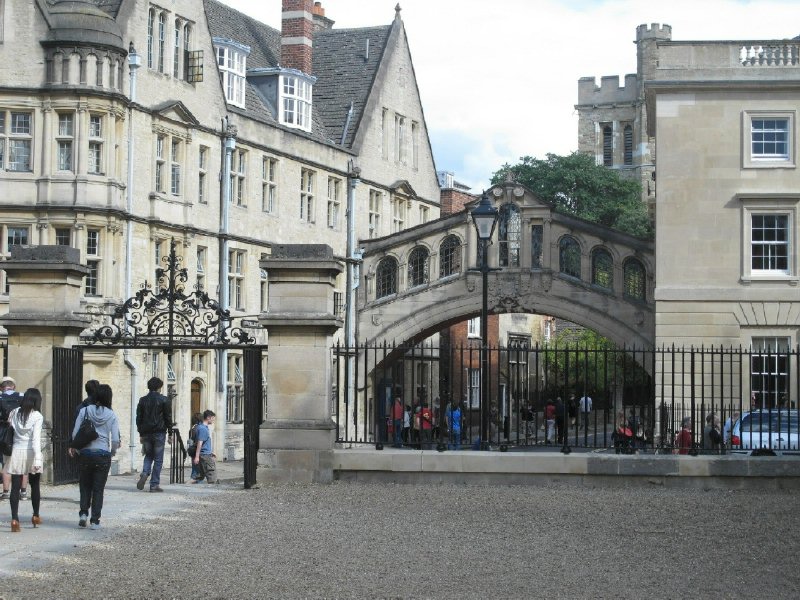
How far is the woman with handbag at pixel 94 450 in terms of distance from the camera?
51.3ft

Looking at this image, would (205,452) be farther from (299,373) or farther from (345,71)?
(345,71)

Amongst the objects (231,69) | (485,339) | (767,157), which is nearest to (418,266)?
(231,69)

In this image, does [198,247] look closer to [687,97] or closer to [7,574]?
[687,97]

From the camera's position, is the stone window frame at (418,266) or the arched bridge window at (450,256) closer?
the arched bridge window at (450,256)

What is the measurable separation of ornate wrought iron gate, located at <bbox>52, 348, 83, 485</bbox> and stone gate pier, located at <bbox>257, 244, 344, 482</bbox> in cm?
273

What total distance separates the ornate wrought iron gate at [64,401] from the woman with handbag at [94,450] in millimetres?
4679

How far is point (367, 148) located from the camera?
49.3m

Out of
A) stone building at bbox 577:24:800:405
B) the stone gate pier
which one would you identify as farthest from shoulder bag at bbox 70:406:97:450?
stone building at bbox 577:24:800:405

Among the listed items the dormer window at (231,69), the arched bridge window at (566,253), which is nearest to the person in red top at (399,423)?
the dormer window at (231,69)

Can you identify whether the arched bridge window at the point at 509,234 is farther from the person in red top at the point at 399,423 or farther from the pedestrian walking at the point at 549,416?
the person in red top at the point at 399,423

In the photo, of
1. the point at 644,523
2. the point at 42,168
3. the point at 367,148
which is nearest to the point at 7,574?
the point at 644,523

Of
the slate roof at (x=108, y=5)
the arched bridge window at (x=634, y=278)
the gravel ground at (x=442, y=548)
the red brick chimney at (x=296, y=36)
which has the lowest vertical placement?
the gravel ground at (x=442, y=548)

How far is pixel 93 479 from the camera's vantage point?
15.7 metres

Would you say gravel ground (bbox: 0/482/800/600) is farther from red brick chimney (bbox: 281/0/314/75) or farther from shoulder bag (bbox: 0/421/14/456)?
red brick chimney (bbox: 281/0/314/75)
